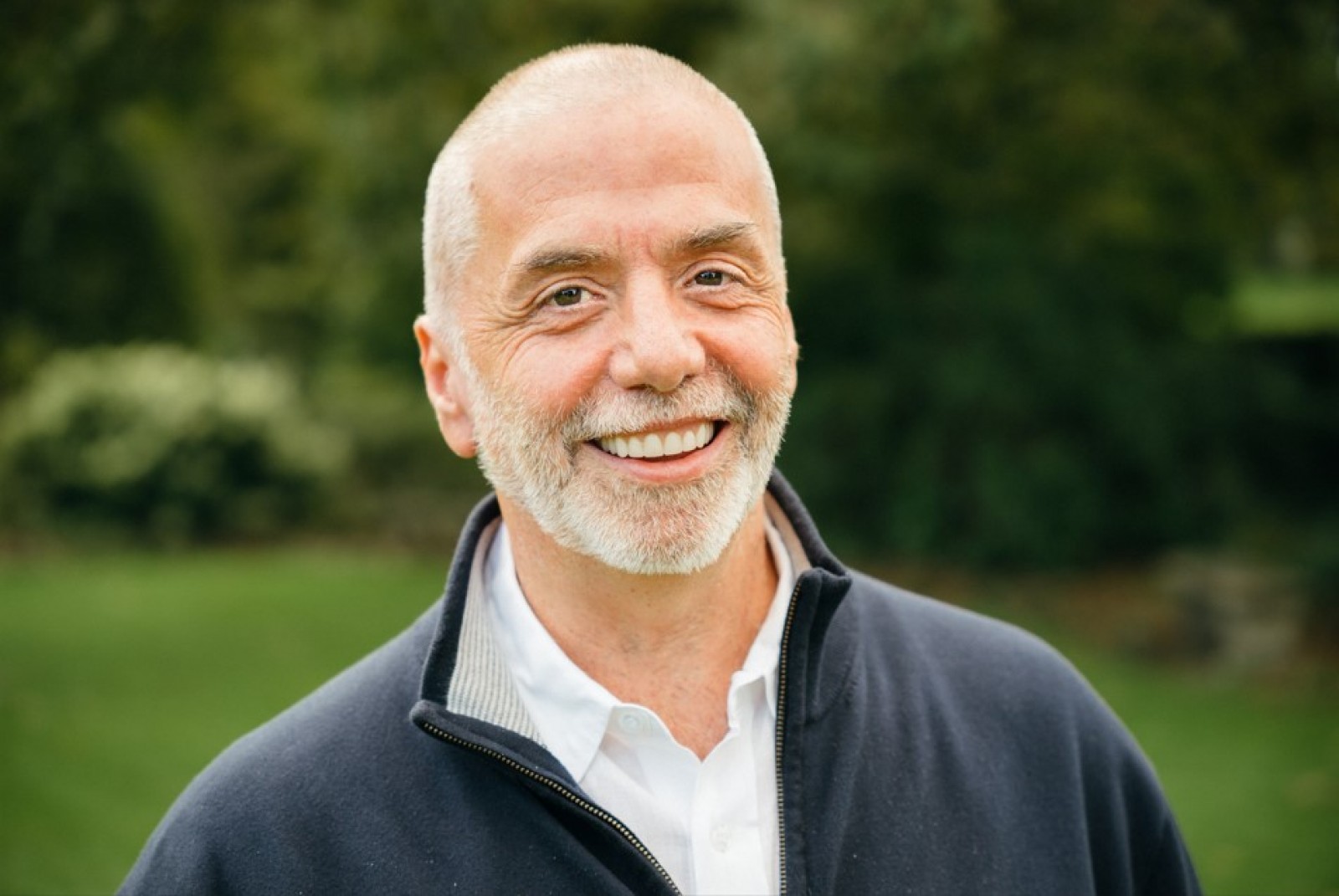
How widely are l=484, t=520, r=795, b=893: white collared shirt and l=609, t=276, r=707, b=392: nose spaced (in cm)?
44

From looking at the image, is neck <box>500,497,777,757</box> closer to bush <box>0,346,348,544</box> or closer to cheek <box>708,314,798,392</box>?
cheek <box>708,314,798,392</box>

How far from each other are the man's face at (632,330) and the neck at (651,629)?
0.23 feet

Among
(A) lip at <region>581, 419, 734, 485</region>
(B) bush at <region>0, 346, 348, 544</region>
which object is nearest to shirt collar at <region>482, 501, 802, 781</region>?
(A) lip at <region>581, 419, 734, 485</region>

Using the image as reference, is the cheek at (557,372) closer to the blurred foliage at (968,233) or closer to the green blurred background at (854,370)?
the green blurred background at (854,370)

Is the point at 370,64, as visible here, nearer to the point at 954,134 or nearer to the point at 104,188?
the point at 104,188

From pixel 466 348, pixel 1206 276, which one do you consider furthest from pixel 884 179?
pixel 466 348

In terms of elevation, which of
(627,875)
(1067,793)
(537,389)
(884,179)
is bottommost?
(627,875)

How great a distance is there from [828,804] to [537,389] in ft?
2.43

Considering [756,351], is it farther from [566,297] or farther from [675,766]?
[675,766]

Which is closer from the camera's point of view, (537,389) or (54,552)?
(537,389)

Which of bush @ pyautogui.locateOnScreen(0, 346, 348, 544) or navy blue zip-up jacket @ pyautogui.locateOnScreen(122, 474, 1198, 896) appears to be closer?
navy blue zip-up jacket @ pyautogui.locateOnScreen(122, 474, 1198, 896)

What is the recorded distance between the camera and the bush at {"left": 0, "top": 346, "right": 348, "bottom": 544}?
13.0m

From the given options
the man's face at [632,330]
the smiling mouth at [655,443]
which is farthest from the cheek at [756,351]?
the smiling mouth at [655,443]

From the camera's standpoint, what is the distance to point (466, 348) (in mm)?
2146
